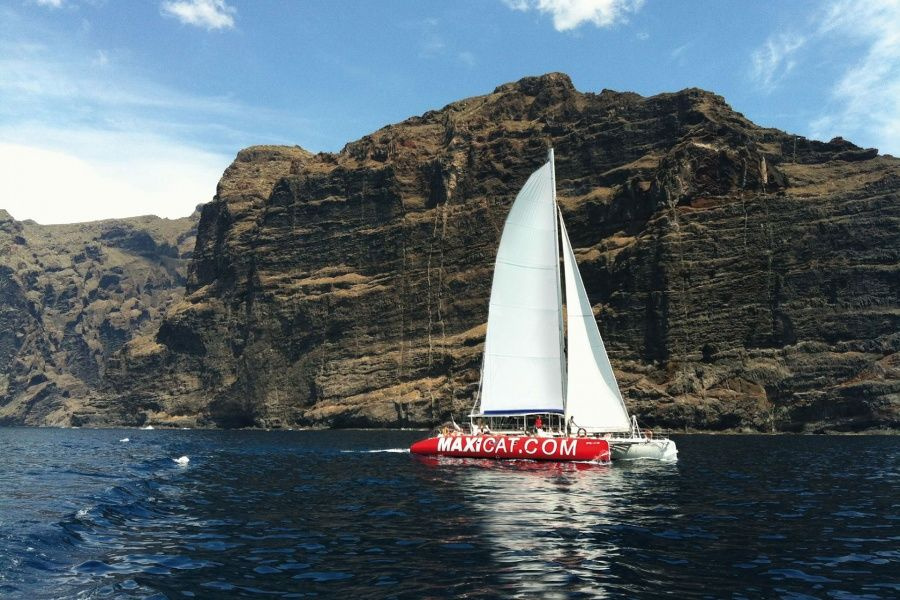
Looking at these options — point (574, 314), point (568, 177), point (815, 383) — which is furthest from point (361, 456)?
point (568, 177)

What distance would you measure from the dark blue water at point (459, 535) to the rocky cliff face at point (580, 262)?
57021mm

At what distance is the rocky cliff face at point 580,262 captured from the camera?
285 ft

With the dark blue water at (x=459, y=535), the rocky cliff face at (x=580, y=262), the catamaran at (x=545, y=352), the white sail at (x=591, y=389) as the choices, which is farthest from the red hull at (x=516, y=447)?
the rocky cliff face at (x=580, y=262)

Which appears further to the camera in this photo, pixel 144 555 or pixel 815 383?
pixel 815 383

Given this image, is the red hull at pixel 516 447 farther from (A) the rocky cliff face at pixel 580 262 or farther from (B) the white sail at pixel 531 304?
(A) the rocky cliff face at pixel 580 262

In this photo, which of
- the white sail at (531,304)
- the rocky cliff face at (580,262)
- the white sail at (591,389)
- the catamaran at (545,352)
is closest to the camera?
the catamaran at (545,352)

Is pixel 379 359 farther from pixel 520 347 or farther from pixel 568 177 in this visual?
pixel 520 347

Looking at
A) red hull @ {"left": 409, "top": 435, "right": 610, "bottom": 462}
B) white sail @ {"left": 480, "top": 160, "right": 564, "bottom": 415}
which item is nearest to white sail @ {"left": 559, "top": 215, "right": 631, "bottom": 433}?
white sail @ {"left": 480, "top": 160, "right": 564, "bottom": 415}

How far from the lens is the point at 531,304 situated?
39.8 meters

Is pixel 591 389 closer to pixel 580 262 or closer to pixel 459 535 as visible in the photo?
pixel 459 535

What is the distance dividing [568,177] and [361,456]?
281 ft

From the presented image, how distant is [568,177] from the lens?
403ft

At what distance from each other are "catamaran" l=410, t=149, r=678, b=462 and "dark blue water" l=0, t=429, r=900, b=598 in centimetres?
466

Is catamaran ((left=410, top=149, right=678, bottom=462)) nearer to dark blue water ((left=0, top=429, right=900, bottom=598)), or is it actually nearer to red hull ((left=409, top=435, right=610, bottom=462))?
red hull ((left=409, top=435, right=610, bottom=462))
